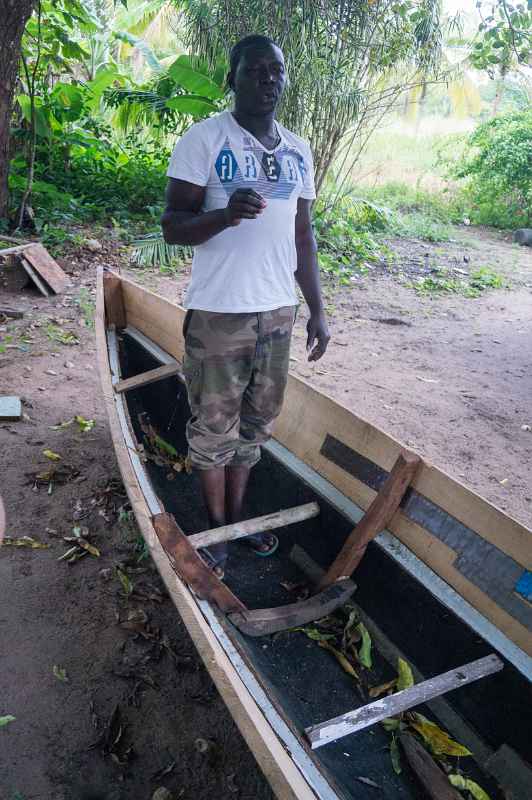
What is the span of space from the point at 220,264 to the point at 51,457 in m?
1.98

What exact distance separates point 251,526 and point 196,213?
3.75 feet

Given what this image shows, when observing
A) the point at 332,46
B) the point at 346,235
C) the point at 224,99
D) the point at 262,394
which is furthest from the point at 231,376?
the point at 346,235

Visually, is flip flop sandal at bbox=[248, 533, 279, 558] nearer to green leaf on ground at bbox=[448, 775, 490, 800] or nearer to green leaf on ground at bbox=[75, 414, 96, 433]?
green leaf on ground at bbox=[448, 775, 490, 800]

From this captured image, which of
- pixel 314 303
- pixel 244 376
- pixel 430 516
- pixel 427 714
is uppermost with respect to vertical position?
pixel 314 303

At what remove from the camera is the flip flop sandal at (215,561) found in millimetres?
2234

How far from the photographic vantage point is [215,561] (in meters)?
2.26

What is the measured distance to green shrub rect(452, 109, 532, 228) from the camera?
11.8 m

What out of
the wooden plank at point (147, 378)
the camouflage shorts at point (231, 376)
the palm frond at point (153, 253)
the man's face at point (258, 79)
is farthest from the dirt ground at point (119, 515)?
the man's face at point (258, 79)

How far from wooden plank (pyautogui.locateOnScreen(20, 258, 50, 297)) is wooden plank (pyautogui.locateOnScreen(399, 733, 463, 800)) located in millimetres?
5209

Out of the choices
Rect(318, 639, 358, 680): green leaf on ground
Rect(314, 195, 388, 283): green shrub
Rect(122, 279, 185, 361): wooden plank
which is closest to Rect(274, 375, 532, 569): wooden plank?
Rect(318, 639, 358, 680): green leaf on ground

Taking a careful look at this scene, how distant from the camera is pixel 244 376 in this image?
2.07 m

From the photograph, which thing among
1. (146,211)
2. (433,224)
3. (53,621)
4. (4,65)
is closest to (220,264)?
(53,621)

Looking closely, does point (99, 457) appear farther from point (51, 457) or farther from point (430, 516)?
point (430, 516)

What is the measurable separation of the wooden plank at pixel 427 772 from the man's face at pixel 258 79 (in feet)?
6.62
